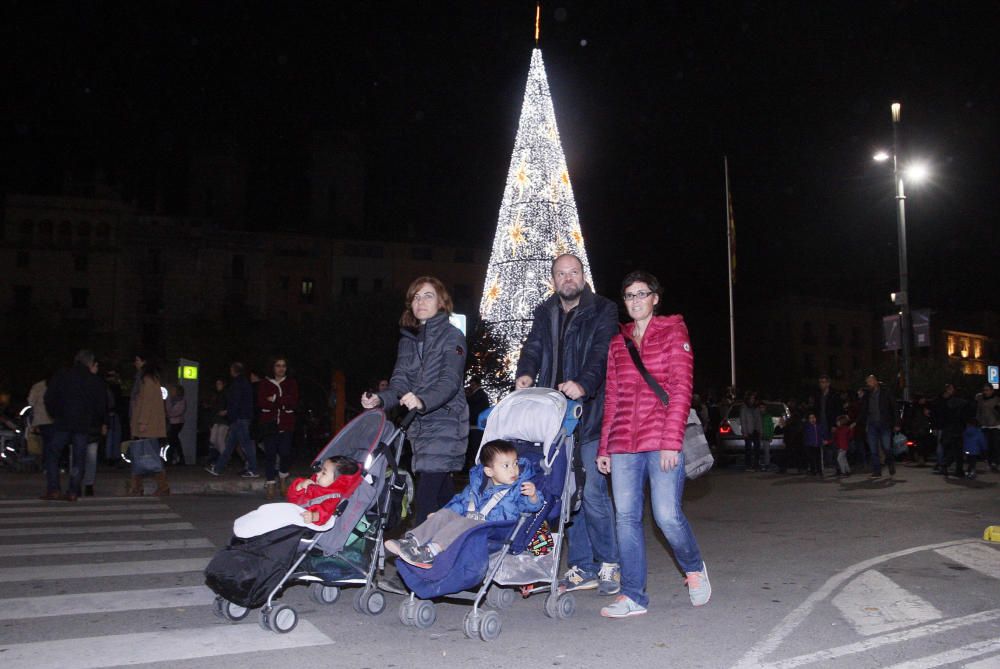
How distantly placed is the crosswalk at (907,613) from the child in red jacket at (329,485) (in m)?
2.42

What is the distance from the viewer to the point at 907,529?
912 centimetres

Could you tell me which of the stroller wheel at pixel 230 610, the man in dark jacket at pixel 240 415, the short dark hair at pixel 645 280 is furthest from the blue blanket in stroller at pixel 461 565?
the man in dark jacket at pixel 240 415

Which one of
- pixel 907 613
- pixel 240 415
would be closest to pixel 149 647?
pixel 907 613

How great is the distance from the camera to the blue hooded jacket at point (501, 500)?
514 centimetres

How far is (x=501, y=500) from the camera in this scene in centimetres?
517

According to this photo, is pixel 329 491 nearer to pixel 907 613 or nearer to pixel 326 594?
pixel 326 594

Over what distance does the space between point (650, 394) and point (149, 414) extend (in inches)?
340

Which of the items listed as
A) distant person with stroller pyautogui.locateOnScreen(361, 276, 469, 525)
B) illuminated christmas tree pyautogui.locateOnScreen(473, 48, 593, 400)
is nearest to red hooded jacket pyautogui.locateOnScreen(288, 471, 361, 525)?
distant person with stroller pyautogui.locateOnScreen(361, 276, 469, 525)

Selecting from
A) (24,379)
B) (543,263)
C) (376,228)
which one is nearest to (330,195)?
(376,228)

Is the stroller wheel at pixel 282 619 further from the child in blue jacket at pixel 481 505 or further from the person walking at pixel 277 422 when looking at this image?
the person walking at pixel 277 422

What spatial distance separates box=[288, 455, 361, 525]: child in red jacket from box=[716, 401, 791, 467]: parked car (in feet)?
51.8

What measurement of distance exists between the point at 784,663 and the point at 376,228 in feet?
221

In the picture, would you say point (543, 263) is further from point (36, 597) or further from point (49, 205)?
point (49, 205)

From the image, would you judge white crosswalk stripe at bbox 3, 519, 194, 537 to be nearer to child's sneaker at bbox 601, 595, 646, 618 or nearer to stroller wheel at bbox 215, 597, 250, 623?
stroller wheel at bbox 215, 597, 250, 623
